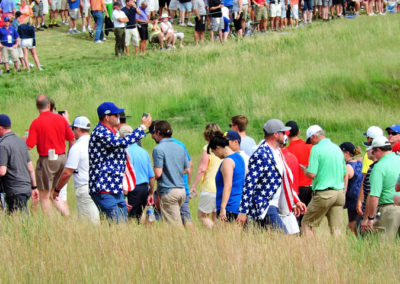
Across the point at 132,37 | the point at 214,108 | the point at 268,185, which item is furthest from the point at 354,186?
the point at 132,37

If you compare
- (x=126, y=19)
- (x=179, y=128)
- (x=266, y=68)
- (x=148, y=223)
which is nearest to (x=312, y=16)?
(x=266, y=68)

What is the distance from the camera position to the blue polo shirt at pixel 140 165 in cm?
1079

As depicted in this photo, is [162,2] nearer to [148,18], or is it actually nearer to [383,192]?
[148,18]

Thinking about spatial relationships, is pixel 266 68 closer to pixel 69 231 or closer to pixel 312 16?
pixel 312 16

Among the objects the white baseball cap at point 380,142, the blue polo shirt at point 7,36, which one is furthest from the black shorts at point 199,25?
the white baseball cap at point 380,142

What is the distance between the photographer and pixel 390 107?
77.1ft

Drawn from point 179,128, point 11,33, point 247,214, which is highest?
point 11,33

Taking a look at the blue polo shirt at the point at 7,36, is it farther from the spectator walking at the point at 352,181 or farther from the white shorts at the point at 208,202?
the spectator walking at the point at 352,181

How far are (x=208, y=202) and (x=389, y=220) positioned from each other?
8.42 ft

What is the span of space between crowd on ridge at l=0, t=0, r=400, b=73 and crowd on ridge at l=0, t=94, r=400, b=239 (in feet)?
43.0

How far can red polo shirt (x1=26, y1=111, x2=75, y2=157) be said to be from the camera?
1198 centimetres

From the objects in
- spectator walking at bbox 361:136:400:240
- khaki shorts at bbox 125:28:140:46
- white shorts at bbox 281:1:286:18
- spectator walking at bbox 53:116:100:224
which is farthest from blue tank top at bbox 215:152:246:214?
white shorts at bbox 281:1:286:18

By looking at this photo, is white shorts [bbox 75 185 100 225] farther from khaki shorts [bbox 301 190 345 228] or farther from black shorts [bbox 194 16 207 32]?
black shorts [bbox 194 16 207 32]

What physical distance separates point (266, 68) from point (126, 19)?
509cm
